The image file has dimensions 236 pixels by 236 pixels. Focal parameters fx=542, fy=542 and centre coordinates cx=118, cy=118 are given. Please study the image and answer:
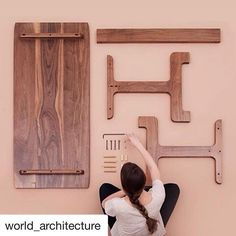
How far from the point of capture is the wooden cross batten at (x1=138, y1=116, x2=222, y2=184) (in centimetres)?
357

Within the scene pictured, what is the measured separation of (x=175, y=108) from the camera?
3588 millimetres

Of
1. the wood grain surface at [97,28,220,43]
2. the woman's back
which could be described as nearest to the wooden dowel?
the wood grain surface at [97,28,220,43]

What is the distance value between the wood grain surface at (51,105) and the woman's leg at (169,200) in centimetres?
53

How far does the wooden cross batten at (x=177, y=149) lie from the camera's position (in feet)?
11.7

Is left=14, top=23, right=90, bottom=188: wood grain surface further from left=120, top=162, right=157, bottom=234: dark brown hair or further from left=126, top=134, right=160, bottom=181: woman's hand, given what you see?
left=120, top=162, right=157, bottom=234: dark brown hair

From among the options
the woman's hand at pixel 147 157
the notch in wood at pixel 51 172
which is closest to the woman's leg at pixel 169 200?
the woman's hand at pixel 147 157

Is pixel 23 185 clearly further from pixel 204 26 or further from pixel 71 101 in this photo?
pixel 204 26

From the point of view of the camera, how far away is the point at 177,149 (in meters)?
3.58

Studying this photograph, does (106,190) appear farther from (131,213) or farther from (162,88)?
(162,88)

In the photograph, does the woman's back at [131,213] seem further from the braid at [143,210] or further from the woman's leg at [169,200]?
the woman's leg at [169,200]

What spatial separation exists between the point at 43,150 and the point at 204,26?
1363mm

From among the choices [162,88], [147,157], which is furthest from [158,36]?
[147,157]

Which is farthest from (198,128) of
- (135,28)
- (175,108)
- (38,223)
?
(38,223)

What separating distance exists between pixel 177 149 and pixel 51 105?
885 millimetres
